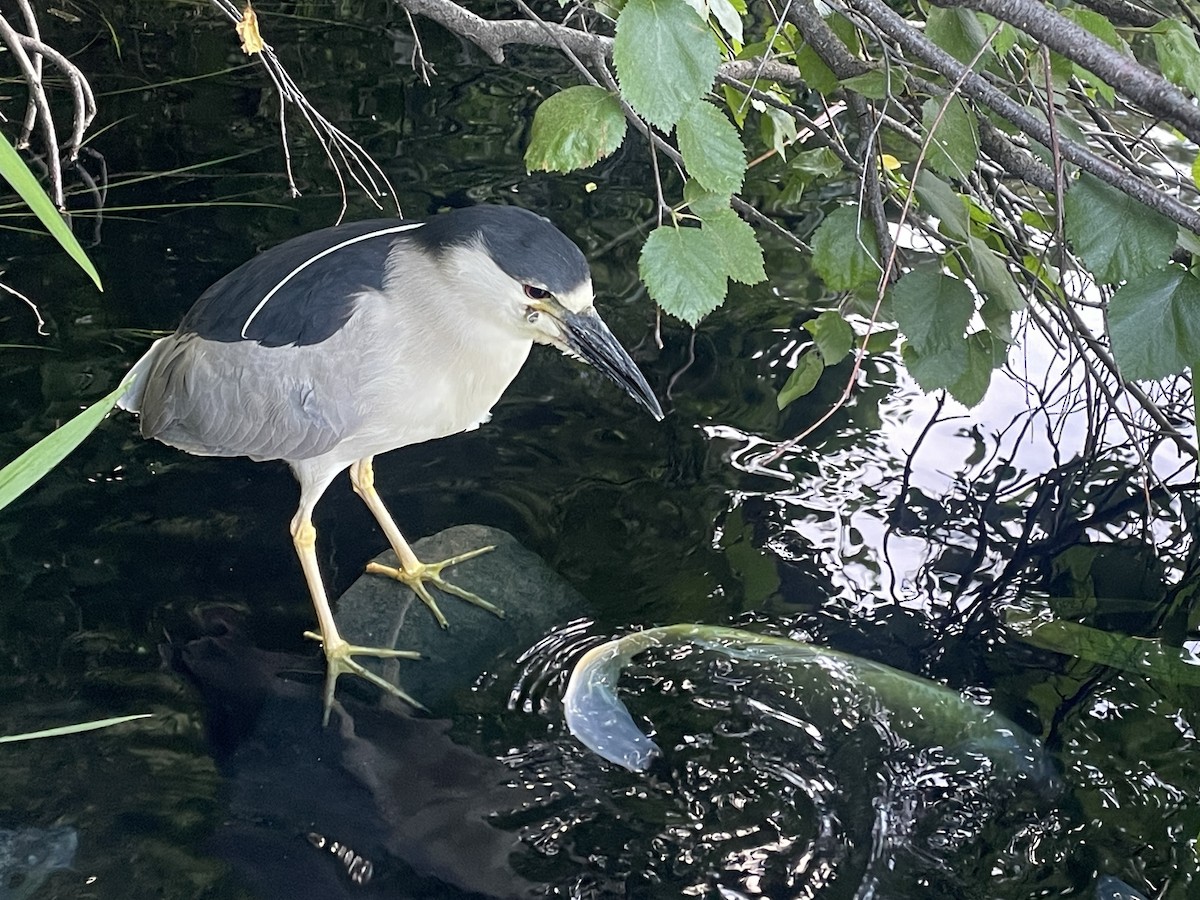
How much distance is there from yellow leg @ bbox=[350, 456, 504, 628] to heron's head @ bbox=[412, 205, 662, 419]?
51 cm

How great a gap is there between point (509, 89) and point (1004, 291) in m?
2.94

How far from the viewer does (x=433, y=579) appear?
Result: 2.38m

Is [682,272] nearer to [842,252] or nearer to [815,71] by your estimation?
[842,252]

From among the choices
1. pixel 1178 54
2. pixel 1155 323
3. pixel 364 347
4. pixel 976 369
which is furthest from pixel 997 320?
pixel 364 347

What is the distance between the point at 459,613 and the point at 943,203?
125 cm

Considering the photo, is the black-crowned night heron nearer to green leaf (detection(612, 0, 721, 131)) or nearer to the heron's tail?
the heron's tail

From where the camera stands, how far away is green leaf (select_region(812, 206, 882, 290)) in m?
1.65

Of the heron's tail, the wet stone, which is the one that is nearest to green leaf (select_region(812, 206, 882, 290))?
the wet stone

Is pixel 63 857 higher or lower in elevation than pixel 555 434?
lower

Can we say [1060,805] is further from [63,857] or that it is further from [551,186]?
[551,186]

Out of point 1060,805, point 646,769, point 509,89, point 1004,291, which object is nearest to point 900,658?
point 1060,805

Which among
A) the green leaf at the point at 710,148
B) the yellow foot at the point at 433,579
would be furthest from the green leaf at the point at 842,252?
the yellow foot at the point at 433,579

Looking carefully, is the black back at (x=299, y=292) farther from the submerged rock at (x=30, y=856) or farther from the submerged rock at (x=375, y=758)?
the submerged rock at (x=30, y=856)

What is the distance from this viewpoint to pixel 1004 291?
1.59 m
